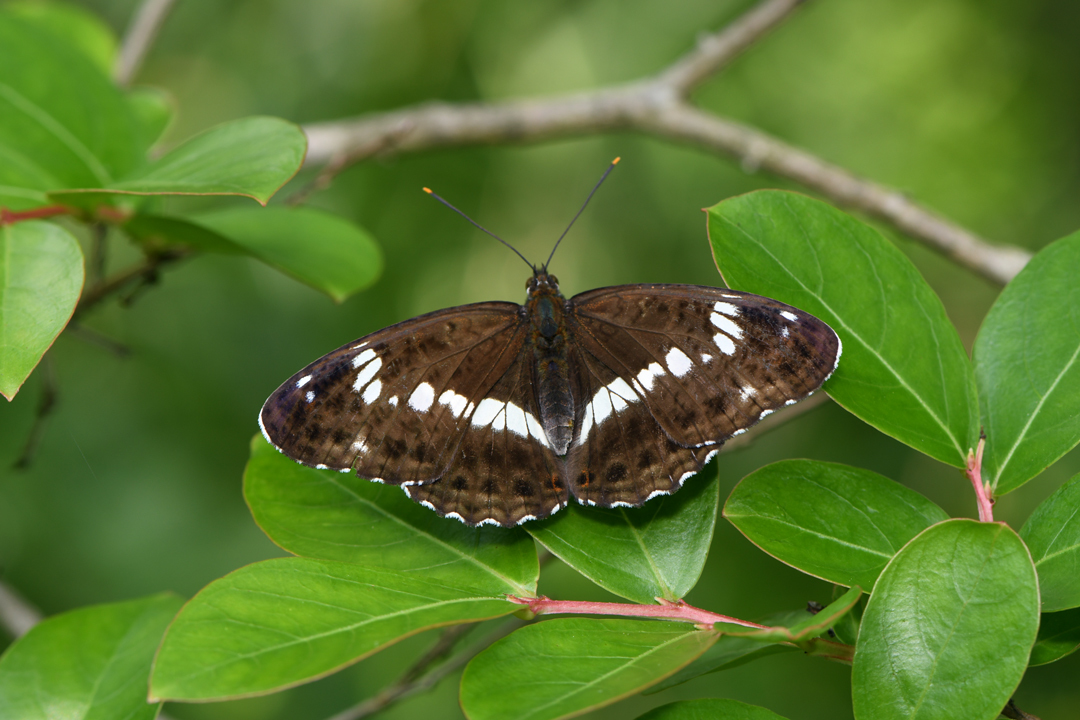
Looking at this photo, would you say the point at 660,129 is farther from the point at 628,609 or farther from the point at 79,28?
the point at 79,28

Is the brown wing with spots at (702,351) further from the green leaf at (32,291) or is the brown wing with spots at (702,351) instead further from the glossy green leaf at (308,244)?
the green leaf at (32,291)

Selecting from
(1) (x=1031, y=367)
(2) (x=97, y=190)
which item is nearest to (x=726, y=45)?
(1) (x=1031, y=367)

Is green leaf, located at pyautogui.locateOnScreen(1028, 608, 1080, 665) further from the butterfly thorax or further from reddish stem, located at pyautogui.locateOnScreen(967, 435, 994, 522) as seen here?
the butterfly thorax

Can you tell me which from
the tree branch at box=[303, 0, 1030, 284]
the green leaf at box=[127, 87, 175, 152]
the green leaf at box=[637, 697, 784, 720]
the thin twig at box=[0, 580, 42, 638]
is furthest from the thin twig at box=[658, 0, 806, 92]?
the thin twig at box=[0, 580, 42, 638]

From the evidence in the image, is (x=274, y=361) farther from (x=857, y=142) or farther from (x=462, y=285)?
(x=857, y=142)

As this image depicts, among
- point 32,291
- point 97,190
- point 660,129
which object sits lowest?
point 32,291
